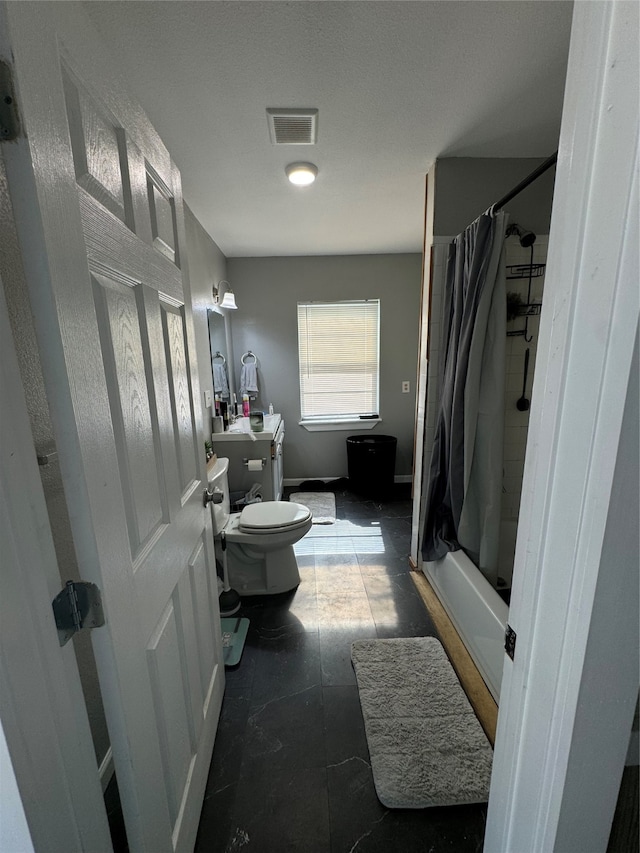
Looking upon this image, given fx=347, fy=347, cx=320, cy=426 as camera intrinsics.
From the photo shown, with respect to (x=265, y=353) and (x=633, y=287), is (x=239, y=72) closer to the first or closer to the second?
(x=633, y=287)

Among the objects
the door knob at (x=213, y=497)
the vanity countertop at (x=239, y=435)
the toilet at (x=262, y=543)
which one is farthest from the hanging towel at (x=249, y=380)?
the door knob at (x=213, y=497)

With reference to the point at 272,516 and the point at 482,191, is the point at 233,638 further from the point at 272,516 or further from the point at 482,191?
the point at 482,191

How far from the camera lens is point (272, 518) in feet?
6.68

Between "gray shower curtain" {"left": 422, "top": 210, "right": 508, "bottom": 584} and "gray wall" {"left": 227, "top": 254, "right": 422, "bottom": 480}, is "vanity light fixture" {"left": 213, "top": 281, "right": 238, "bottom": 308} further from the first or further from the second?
"gray shower curtain" {"left": 422, "top": 210, "right": 508, "bottom": 584}

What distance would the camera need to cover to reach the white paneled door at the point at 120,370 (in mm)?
484

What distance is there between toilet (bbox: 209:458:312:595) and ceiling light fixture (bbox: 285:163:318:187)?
1.62m

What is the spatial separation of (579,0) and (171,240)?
3.27 ft

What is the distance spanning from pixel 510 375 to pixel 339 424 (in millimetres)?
1990

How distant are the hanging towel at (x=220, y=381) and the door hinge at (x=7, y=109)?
7.99ft

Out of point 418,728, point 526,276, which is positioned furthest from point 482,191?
point 418,728

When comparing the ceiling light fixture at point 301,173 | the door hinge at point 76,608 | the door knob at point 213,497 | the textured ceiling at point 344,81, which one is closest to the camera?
the door hinge at point 76,608

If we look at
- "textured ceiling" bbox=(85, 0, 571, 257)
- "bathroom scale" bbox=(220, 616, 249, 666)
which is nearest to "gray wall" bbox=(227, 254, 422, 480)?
"textured ceiling" bbox=(85, 0, 571, 257)

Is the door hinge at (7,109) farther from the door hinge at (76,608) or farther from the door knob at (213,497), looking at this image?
the door knob at (213,497)

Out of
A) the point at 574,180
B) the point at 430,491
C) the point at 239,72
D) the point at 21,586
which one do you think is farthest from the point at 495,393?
the point at 21,586
